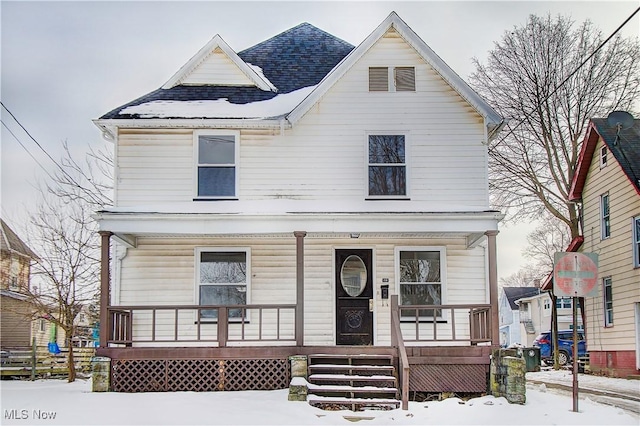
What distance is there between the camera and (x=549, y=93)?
2820cm

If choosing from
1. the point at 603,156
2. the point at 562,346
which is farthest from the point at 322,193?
the point at 562,346

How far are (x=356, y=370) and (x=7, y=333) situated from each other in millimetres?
29215

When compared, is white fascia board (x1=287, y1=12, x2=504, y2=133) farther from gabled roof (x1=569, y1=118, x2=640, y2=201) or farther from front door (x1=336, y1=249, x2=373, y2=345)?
gabled roof (x1=569, y1=118, x2=640, y2=201)

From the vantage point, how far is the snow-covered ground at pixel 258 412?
12.2m

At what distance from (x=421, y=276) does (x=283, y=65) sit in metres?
6.43

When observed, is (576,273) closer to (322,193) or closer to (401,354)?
(401,354)

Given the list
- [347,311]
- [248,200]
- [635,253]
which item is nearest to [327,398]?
[347,311]

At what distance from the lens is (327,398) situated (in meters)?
13.7

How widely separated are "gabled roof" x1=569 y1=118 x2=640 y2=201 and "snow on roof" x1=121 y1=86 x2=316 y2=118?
903cm

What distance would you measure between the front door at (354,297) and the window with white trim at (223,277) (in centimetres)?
200

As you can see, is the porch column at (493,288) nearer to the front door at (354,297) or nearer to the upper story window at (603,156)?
the front door at (354,297)

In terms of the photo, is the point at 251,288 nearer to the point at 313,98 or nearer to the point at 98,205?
the point at 313,98

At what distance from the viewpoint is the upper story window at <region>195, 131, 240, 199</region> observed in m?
17.6

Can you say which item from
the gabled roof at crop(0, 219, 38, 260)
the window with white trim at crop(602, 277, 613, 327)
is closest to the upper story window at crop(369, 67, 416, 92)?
the window with white trim at crop(602, 277, 613, 327)
